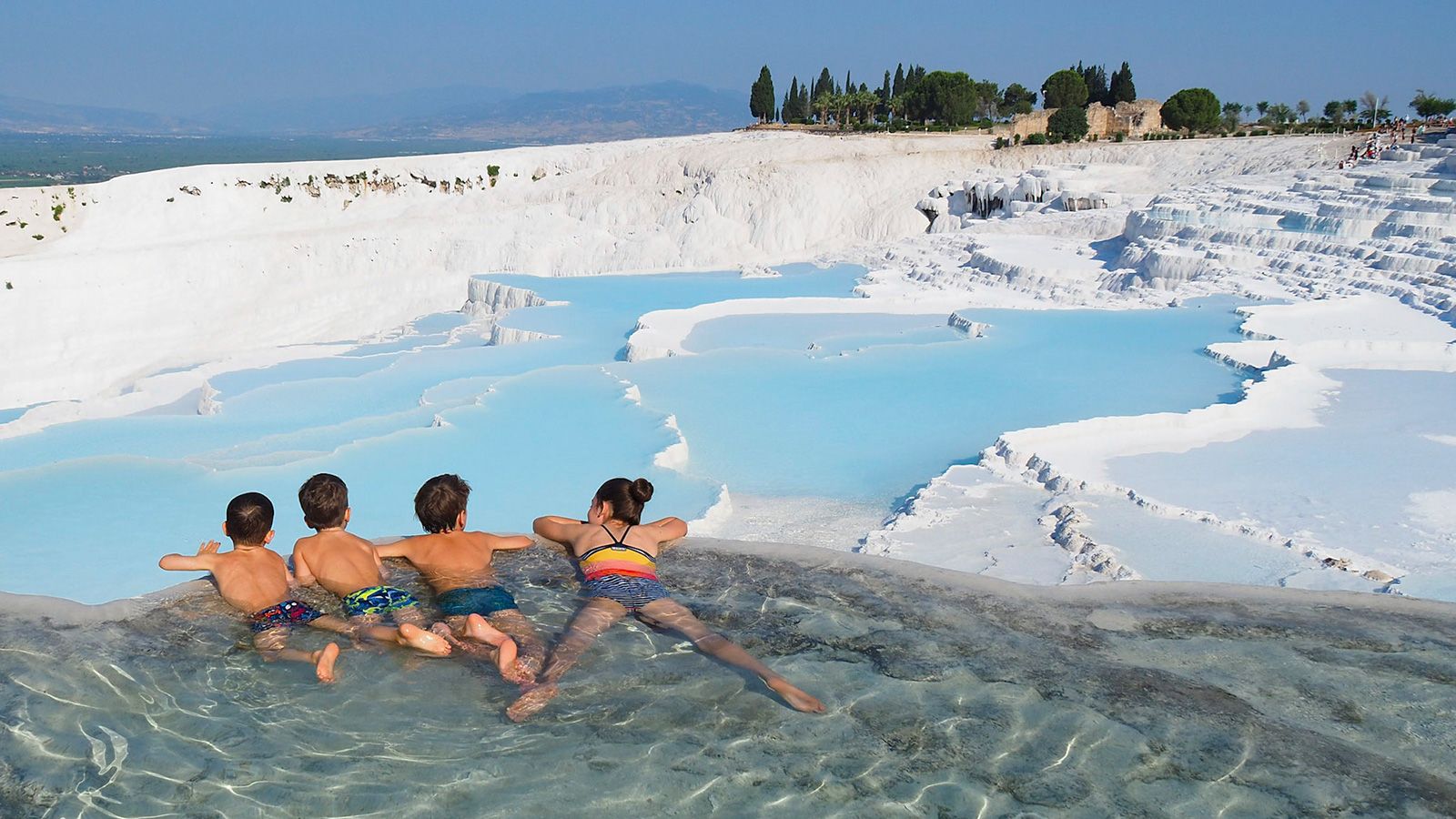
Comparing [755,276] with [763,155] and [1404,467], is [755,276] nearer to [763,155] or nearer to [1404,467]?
[763,155]

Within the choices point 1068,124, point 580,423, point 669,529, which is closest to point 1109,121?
point 1068,124

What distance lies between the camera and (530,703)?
2957 mm

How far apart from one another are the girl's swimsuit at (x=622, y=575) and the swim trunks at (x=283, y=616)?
90cm

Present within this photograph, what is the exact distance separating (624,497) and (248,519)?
4.08 feet

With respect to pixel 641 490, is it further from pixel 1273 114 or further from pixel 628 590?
pixel 1273 114

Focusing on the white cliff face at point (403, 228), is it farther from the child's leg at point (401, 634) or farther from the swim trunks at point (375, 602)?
the child's leg at point (401, 634)

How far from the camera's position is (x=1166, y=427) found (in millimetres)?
7789

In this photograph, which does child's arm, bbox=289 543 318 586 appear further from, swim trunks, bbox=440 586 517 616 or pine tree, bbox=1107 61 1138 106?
pine tree, bbox=1107 61 1138 106

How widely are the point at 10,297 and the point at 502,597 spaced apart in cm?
1586

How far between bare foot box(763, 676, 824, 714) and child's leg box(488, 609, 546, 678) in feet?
2.41

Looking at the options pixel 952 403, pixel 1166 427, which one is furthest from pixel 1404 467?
pixel 952 403

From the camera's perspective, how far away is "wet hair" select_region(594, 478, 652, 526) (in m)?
3.66

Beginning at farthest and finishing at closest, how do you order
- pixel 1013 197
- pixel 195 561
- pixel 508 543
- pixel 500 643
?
pixel 1013 197, pixel 508 543, pixel 195 561, pixel 500 643

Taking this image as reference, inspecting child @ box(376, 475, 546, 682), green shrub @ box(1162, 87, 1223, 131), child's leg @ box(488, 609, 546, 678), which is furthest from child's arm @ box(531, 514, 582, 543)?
green shrub @ box(1162, 87, 1223, 131)
